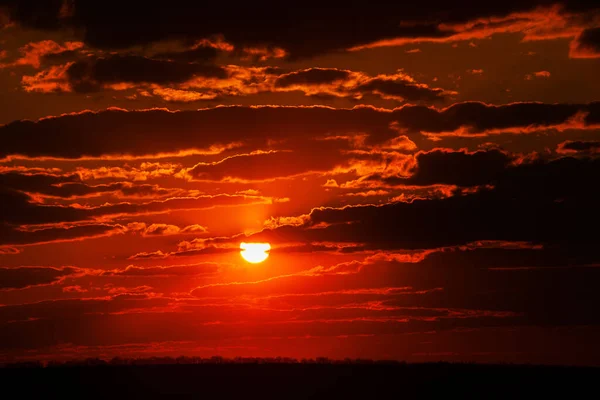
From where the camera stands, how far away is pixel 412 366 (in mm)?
88312

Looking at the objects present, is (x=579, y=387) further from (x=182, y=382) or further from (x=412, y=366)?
(x=182, y=382)

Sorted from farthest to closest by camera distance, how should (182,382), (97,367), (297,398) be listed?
(97,367) < (182,382) < (297,398)

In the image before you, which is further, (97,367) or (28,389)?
(97,367)

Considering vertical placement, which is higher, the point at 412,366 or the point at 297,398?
the point at 412,366

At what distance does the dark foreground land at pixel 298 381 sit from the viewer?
78.7m

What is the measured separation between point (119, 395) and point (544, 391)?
29.3 m

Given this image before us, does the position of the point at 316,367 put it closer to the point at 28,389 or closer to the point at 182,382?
the point at 182,382

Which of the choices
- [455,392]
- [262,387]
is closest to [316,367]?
[262,387]

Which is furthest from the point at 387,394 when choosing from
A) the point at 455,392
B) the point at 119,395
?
the point at 119,395

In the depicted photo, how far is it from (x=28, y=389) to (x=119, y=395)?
665 cm

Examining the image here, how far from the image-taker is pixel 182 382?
82.2 metres

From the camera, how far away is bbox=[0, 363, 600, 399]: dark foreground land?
78.7 m

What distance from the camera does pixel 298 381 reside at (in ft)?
269

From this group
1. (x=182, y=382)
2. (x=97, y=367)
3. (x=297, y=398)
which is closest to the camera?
(x=297, y=398)
